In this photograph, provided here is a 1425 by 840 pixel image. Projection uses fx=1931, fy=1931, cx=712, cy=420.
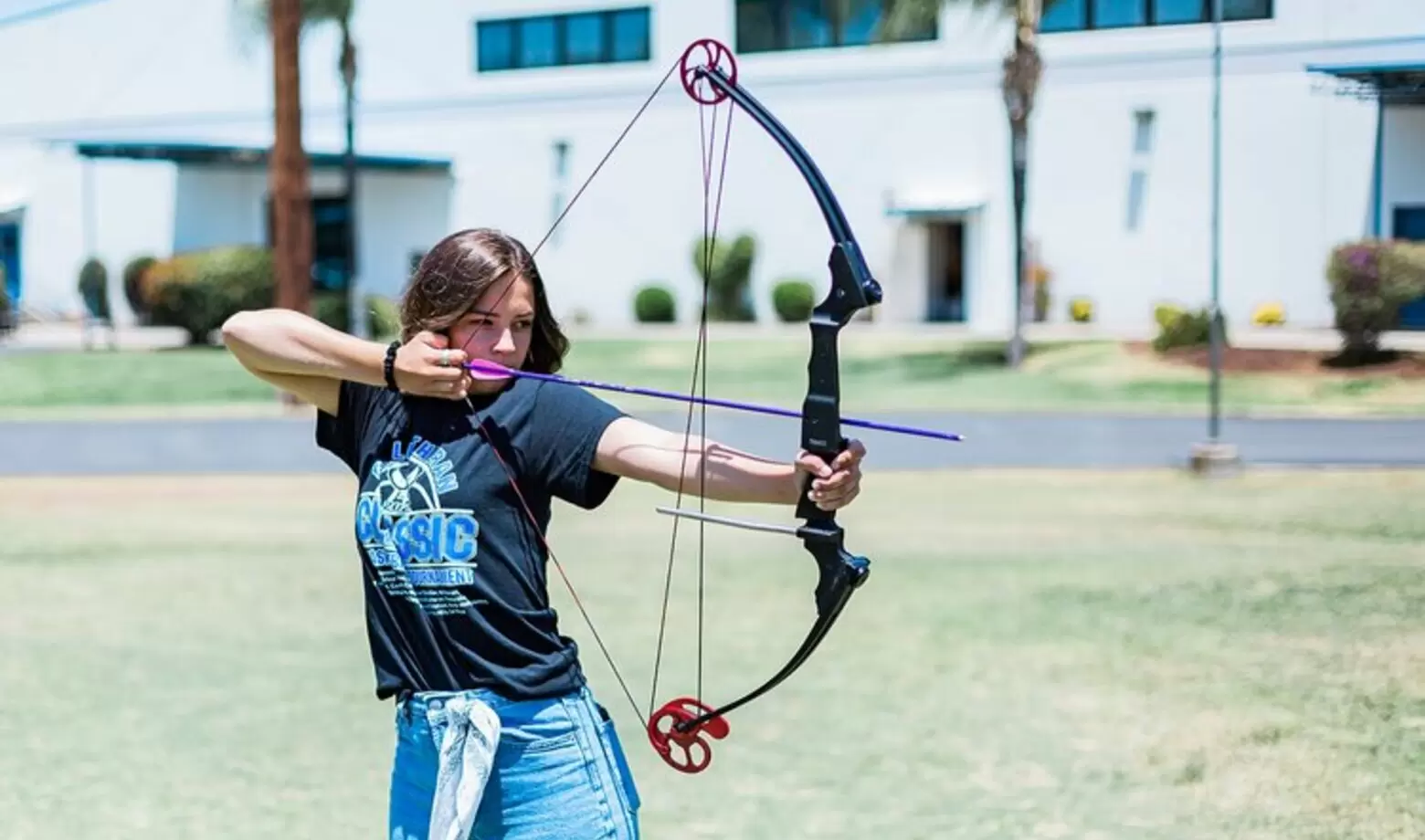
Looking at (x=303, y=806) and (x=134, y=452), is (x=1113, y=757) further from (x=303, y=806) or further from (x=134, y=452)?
(x=134, y=452)

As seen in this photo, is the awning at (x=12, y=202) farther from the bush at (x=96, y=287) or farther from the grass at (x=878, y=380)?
the grass at (x=878, y=380)

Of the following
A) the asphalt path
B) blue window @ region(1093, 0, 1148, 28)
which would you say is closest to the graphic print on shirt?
the asphalt path

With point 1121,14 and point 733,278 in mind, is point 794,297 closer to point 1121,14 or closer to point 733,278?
point 733,278

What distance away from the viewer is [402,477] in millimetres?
3090

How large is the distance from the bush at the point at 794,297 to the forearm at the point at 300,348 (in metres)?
35.6

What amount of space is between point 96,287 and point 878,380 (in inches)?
923

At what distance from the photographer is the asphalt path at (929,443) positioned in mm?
17688

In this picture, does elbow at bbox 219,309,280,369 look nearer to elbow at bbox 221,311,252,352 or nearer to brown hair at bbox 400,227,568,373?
elbow at bbox 221,311,252,352

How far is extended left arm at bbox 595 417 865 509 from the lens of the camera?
3061mm

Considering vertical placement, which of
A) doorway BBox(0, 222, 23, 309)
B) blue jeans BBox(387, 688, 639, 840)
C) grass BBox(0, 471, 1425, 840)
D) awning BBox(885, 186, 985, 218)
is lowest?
grass BBox(0, 471, 1425, 840)

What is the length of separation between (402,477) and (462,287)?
12.6 inches

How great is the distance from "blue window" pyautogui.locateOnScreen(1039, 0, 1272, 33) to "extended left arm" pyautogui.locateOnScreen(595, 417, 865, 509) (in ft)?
99.9

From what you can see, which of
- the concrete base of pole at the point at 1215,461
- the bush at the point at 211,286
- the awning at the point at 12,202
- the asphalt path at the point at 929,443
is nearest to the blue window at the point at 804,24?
the bush at the point at 211,286

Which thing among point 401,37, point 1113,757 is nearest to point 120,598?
point 1113,757
